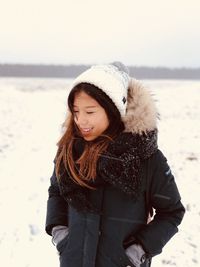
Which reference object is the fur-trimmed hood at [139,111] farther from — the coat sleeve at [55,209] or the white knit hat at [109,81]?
the coat sleeve at [55,209]

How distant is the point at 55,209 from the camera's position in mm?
2271

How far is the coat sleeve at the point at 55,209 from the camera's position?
88.4 inches

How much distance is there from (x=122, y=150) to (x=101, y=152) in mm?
107

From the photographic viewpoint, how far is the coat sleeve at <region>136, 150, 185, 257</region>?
195 centimetres

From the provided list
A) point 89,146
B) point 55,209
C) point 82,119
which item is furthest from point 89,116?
point 55,209

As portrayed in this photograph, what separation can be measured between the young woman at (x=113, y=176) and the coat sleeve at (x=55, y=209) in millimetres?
202

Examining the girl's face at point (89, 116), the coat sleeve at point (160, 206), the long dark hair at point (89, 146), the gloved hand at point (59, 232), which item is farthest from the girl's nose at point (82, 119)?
the gloved hand at point (59, 232)

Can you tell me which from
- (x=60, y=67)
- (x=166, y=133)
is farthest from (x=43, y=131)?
(x=60, y=67)

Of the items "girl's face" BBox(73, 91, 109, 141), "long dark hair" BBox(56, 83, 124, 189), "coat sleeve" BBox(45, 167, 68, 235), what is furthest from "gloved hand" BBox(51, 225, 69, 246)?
"girl's face" BBox(73, 91, 109, 141)

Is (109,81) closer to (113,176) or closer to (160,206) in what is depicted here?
(113,176)

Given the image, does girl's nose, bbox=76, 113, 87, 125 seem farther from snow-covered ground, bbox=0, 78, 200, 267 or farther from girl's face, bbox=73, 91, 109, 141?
snow-covered ground, bbox=0, 78, 200, 267

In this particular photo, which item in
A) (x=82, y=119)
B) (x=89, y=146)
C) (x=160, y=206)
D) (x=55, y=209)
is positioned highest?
(x=82, y=119)

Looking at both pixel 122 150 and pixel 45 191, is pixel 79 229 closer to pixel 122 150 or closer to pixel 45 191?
pixel 122 150

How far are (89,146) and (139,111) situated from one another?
32 centimetres
